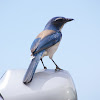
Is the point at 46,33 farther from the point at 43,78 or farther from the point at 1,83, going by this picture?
the point at 1,83

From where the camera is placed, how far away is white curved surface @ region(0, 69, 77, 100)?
185 centimetres

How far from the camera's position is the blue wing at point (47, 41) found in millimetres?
2243

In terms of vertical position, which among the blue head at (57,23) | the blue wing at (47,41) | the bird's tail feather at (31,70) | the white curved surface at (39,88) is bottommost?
A: the white curved surface at (39,88)

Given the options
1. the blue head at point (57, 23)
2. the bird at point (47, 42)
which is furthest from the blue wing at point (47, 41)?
the blue head at point (57, 23)

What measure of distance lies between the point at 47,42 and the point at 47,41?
0.4 inches

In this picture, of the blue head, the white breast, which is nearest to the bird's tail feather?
the white breast

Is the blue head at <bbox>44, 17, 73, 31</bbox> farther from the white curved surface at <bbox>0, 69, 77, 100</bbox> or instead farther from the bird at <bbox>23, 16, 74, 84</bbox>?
the white curved surface at <bbox>0, 69, 77, 100</bbox>

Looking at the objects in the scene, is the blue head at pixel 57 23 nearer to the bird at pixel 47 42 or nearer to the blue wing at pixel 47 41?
the bird at pixel 47 42

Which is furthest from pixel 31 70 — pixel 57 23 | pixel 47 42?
pixel 57 23

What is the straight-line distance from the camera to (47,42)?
7.56ft

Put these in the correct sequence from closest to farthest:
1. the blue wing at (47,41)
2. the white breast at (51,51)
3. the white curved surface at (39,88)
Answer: the white curved surface at (39,88), the blue wing at (47,41), the white breast at (51,51)

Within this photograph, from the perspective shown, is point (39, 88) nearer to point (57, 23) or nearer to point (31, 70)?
point (31, 70)

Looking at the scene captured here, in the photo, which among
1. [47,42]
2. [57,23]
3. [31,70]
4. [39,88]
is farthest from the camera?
[57,23]

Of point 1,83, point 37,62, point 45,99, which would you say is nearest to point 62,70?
point 37,62
